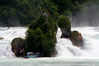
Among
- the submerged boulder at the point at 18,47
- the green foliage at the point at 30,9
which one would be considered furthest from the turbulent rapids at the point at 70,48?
the green foliage at the point at 30,9

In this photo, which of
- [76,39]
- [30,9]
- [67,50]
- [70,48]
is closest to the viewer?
[67,50]

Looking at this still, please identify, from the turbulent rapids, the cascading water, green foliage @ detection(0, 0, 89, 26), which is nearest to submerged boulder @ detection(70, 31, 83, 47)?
the turbulent rapids

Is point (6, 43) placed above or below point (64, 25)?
below

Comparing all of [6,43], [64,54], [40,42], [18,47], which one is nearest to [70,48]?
[64,54]

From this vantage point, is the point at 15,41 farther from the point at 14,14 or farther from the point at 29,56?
the point at 14,14

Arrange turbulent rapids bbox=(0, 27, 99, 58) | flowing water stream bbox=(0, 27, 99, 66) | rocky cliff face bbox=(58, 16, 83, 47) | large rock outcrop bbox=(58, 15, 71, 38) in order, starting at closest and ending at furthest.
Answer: flowing water stream bbox=(0, 27, 99, 66)
turbulent rapids bbox=(0, 27, 99, 58)
rocky cliff face bbox=(58, 16, 83, 47)
large rock outcrop bbox=(58, 15, 71, 38)

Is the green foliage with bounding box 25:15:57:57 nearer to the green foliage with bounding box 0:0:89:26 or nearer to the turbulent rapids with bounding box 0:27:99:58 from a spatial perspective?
the turbulent rapids with bounding box 0:27:99:58

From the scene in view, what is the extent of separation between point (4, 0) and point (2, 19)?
6.87 metres

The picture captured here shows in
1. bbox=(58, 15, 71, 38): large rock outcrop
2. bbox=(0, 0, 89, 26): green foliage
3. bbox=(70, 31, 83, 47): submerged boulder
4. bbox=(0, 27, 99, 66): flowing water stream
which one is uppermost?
bbox=(0, 0, 89, 26): green foliage

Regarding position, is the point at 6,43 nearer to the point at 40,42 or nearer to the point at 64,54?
the point at 40,42

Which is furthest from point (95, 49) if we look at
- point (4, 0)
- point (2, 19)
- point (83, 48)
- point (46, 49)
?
point (4, 0)

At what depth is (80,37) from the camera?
169 ft

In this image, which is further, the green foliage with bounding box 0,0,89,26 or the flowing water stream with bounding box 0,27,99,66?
the green foliage with bounding box 0,0,89,26

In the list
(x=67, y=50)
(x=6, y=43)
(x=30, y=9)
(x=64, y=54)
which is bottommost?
(x=64, y=54)
